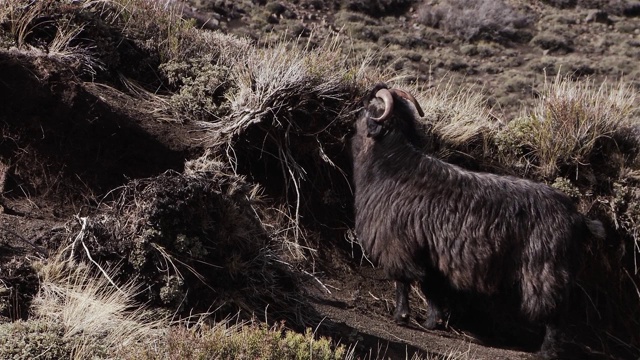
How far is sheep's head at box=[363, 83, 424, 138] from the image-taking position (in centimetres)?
838

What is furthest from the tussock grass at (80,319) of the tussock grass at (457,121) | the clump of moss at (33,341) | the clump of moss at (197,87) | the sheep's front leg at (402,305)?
the tussock grass at (457,121)

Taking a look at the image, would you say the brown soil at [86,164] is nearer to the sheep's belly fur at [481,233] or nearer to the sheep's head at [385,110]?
the sheep's belly fur at [481,233]

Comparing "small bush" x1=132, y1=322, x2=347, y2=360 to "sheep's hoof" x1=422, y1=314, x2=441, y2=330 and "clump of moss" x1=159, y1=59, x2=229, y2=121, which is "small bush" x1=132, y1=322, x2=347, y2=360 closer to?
"sheep's hoof" x1=422, y1=314, x2=441, y2=330

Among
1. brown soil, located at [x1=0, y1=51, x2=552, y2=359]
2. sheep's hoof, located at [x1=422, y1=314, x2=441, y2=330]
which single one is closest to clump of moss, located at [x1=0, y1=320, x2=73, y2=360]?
brown soil, located at [x1=0, y1=51, x2=552, y2=359]

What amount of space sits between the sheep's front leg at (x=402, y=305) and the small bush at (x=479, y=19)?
18.6 meters

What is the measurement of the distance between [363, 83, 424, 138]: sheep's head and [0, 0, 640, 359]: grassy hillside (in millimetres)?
1043

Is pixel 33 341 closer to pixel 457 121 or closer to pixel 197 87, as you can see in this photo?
pixel 197 87

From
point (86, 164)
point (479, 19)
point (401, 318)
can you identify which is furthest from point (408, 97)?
point (479, 19)

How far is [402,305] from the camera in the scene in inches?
328

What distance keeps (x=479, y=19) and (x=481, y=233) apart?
19.8 metres

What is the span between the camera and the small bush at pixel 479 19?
85.1 feet

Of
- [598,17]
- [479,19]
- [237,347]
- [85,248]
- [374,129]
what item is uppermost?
[598,17]

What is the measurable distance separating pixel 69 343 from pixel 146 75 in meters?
5.13

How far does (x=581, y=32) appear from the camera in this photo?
27.1m
